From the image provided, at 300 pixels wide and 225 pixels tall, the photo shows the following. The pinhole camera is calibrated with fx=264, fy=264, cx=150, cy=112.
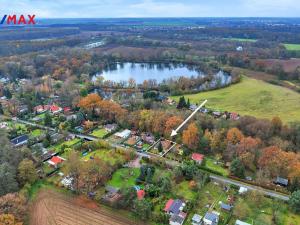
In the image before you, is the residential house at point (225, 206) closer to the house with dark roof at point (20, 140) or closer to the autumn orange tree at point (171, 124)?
the autumn orange tree at point (171, 124)

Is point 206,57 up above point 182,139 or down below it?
above

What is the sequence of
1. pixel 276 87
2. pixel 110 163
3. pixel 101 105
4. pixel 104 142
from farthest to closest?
pixel 276 87, pixel 101 105, pixel 104 142, pixel 110 163

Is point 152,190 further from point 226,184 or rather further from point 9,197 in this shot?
point 9,197

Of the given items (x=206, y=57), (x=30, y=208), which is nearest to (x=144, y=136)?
(x=30, y=208)

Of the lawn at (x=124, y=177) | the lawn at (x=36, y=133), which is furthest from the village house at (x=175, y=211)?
the lawn at (x=36, y=133)

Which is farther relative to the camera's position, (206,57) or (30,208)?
(206,57)

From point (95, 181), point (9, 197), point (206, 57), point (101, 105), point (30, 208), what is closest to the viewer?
point (9, 197)

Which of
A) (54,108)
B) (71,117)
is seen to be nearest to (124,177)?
(71,117)

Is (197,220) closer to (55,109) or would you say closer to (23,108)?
(55,109)
